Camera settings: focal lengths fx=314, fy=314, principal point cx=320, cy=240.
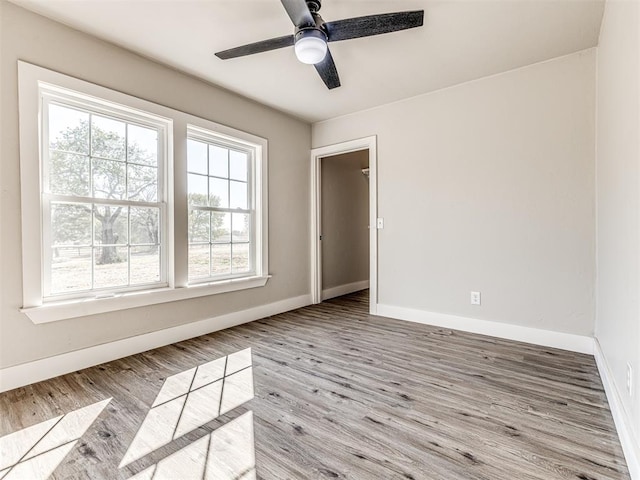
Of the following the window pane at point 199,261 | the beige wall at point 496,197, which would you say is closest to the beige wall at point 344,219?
the beige wall at point 496,197

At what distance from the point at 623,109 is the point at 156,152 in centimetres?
331

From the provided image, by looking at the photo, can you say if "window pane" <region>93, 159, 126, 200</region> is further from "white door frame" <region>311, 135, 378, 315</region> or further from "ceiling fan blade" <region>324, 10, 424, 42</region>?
"white door frame" <region>311, 135, 378, 315</region>

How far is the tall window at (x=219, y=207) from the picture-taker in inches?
125

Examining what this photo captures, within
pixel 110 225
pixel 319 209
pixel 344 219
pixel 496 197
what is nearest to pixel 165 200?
pixel 110 225

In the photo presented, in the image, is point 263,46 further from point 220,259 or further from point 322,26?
point 220,259

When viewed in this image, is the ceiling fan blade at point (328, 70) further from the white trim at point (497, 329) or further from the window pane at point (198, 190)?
the white trim at point (497, 329)

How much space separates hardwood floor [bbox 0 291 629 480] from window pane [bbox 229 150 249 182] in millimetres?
1914

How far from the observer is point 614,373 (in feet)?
5.81

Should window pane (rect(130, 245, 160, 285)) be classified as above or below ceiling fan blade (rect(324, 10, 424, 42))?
below

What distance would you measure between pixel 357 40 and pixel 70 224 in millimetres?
2592

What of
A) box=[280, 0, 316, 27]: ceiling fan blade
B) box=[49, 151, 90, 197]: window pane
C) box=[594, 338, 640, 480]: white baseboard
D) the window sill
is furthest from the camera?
box=[49, 151, 90, 197]: window pane

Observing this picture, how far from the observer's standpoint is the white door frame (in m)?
3.84

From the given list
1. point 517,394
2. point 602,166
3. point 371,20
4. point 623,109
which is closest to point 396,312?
point 517,394

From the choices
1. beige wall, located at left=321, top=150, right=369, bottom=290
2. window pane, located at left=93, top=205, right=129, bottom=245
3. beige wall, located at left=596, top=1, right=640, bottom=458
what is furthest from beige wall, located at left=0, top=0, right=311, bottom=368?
beige wall, located at left=596, top=1, right=640, bottom=458
